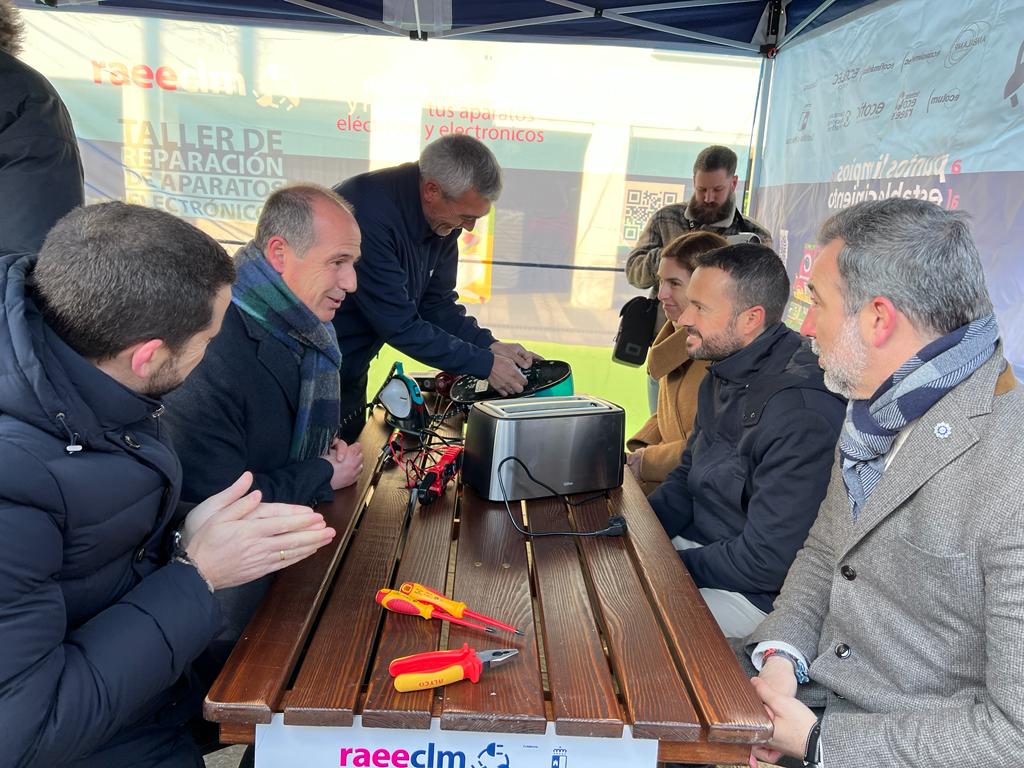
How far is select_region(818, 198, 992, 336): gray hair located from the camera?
147cm

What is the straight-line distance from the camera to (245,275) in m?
2.09

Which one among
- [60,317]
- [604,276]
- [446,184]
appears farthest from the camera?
[604,276]

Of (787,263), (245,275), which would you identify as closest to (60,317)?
(245,275)

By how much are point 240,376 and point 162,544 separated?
0.59 m

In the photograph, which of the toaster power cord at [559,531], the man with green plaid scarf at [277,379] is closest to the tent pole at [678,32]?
the man with green plaid scarf at [277,379]

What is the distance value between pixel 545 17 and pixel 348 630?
464 centimetres

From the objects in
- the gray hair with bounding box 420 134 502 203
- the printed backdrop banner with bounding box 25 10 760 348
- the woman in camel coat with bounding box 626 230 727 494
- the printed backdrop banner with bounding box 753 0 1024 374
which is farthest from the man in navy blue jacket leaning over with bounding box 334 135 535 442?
the printed backdrop banner with bounding box 25 10 760 348

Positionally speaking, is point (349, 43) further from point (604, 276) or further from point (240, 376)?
point (240, 376)

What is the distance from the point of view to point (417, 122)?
6.18 meters

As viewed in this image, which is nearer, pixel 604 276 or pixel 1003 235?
pixel 1003 235

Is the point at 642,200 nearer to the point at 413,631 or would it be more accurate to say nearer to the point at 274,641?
the point at 413,631

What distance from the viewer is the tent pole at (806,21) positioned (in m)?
4.27

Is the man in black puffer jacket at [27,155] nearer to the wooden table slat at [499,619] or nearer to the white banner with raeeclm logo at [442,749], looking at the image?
the wooden table slat at [499,619]

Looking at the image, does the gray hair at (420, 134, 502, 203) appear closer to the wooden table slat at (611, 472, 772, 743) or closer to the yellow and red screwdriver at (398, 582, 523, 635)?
the wooden table slat at (611, 472, 772, 743)
